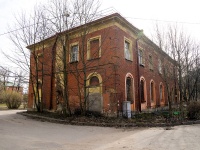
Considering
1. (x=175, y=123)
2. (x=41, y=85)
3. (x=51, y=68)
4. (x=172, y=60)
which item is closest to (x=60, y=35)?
(x=51, y=68)

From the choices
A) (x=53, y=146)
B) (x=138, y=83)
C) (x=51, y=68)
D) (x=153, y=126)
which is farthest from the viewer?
(x=51, y=68)

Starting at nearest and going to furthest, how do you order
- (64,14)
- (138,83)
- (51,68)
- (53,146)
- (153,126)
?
1. (53,146)
2. (153,126)
3. (64,14)
4. (138,83)
5. (51,68)

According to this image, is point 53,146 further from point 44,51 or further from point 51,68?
point 44,51

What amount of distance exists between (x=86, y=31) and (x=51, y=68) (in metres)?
6.03

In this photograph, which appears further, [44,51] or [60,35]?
[44,51]

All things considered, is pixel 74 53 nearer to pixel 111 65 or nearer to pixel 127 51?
pixel 111 65

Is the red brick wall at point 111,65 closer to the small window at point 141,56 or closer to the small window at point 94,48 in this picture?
the small window at point 94,48

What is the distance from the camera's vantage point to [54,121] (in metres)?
13.1

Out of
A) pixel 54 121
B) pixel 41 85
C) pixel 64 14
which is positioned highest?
pixel 64 14

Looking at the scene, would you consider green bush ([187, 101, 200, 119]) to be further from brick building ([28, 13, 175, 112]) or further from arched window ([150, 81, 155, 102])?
arched window ([150, 81, 155, 102])

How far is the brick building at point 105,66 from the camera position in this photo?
14.1 metres

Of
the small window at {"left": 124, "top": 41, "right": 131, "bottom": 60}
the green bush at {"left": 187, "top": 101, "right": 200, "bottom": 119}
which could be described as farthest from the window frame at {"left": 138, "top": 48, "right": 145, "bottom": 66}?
the green bush at {"left": 187, "top": 101, "right": 200, "bottom": 119}

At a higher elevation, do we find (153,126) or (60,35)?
(60,35)

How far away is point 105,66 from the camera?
1434cm
